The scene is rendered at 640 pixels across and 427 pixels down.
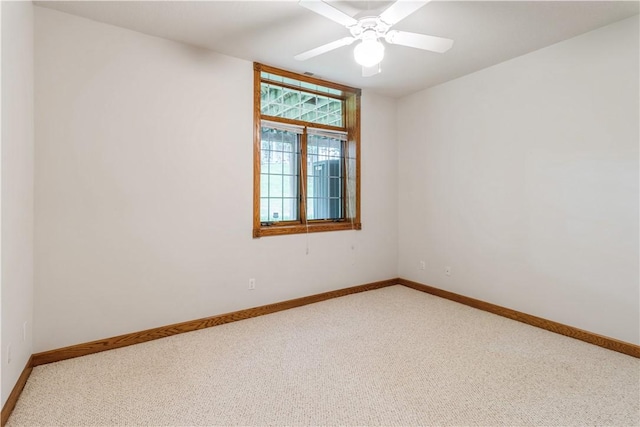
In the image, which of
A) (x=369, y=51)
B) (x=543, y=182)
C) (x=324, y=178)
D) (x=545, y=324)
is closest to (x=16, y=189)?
(x=369, y=51)

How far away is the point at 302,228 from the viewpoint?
3.65m

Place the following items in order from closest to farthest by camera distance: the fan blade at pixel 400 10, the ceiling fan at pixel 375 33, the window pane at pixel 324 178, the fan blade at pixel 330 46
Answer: the fan blade at pixel 400 10 → the ceiling fan at pixel 375 33 → the fan blade at pixel 330 46 → the window pane at pixel 324 178

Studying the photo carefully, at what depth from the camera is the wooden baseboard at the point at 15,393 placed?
67.2 inches

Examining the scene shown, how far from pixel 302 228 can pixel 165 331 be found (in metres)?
1.63

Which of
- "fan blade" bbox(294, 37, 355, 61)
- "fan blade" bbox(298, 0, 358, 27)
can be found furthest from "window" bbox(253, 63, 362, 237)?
"fan blade" bbox(298, 0, 358, 27)

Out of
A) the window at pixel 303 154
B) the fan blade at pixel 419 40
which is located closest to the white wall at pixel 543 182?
the window at pixel 303 154

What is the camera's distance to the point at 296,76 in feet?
11.6

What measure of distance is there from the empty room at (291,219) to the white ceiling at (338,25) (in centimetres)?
2

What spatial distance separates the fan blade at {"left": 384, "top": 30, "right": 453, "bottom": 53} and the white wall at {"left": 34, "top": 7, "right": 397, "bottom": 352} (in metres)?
1.61

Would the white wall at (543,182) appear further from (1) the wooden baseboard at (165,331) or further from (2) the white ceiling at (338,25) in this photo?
(1) the wooden baseboard at (165,331)

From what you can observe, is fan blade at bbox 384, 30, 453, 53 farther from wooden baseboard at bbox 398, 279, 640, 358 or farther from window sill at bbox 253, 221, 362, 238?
wooden baseboard at bbox 398, 279, 640, 358

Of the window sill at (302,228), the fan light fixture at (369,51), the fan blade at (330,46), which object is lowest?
the window sill at (302,228)

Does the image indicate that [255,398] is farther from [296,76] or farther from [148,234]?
[296,76]

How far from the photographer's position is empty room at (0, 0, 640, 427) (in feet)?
6.37
